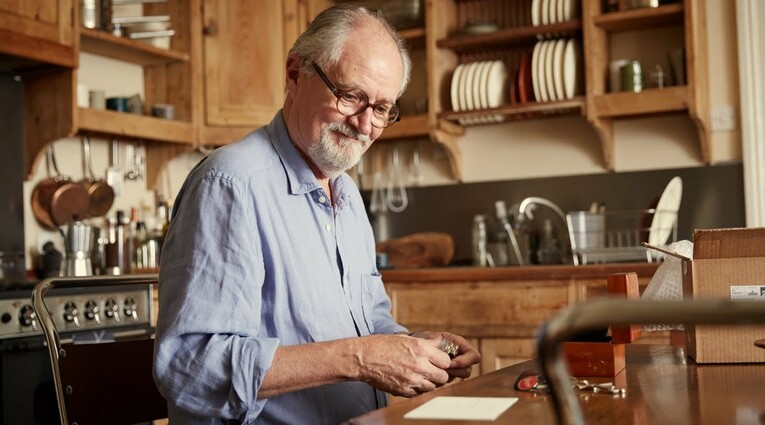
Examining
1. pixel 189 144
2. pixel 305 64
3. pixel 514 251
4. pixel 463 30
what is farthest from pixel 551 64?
pixel 305 64

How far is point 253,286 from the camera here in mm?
1372

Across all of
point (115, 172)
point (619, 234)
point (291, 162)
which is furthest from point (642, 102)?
point (291, 162)


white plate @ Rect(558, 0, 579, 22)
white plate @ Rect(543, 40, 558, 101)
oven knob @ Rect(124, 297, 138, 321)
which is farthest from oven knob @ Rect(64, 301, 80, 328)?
white plate @ Rect(558, 0, 579, 22)

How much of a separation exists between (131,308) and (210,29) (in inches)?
62.6

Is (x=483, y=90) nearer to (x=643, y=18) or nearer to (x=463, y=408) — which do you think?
(x=643, y=18)

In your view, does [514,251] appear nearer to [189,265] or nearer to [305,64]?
[305,64]

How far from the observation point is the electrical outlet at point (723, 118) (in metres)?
3.85

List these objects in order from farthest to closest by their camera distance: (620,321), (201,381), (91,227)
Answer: (91,227), (201,381), (620,321)

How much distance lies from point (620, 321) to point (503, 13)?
3.99m

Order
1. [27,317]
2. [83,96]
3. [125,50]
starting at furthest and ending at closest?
[125,50] → [83,96] → [27,317]

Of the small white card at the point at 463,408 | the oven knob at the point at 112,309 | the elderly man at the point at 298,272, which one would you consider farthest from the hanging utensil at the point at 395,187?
the small white card at the point at 463,408

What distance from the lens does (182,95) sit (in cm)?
434

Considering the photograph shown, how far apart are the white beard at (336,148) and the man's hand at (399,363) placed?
0.43 metres

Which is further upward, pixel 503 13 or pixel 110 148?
pixel 503 13
